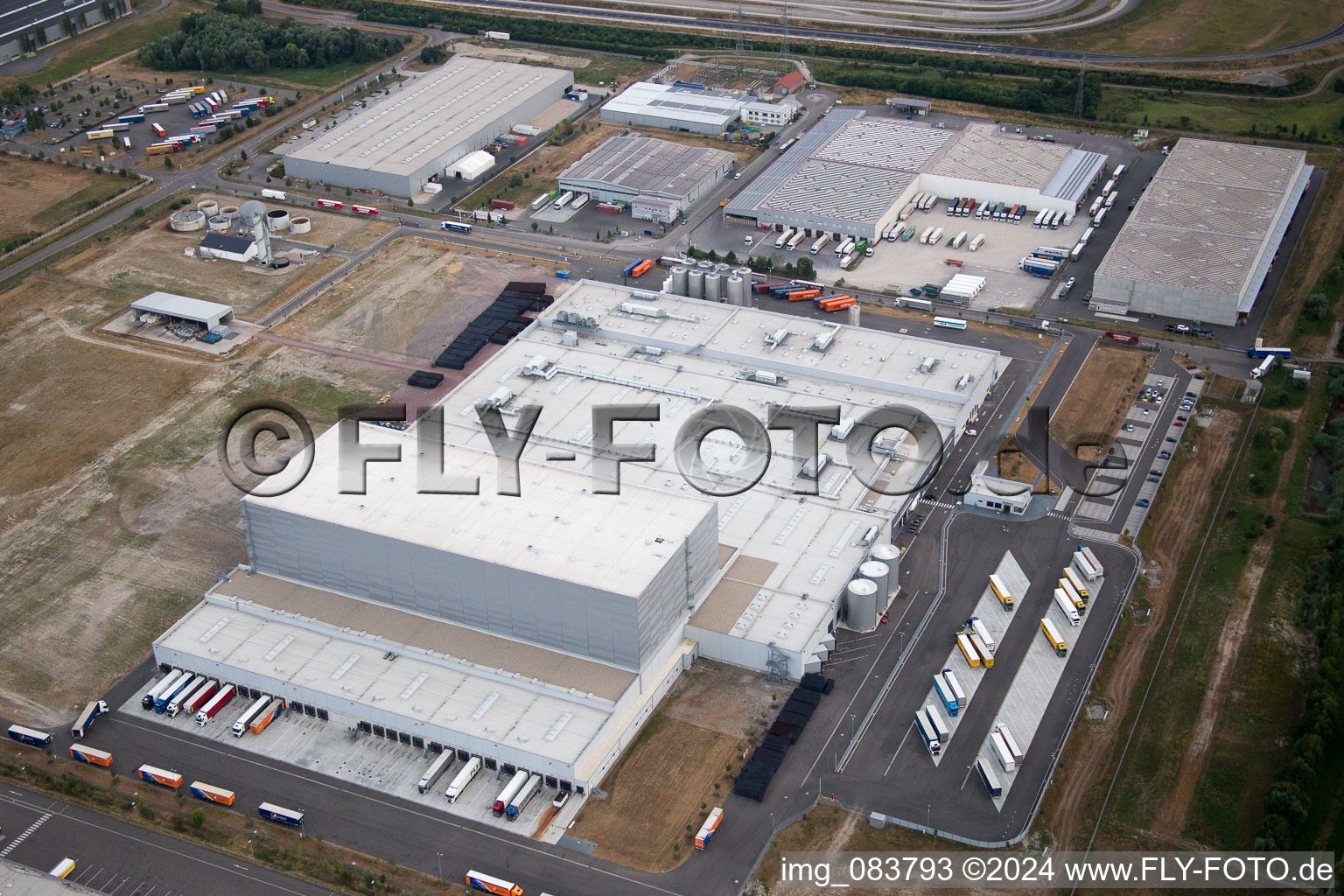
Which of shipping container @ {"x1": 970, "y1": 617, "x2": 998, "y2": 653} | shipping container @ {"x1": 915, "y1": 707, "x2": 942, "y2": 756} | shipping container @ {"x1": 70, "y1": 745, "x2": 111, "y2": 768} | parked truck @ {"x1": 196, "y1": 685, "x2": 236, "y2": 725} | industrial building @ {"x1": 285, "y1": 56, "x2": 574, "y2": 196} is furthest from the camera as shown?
industrial building @ {"x1": 285, "y1": 56, "x2": 574, "y2": 196}

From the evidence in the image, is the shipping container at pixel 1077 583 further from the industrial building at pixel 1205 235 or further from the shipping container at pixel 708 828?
the industrial building at pixel 1205 235

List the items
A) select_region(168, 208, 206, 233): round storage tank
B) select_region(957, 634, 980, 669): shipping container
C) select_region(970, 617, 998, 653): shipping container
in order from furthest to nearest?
1. select_region(168, 208, 206, 233): round storage tank
2. select_region(970, 617, 998, 653): shipping container
3. select_region(957, 634, 980, 669): shipping container

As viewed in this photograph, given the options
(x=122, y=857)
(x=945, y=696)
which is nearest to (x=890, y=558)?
(x=945, y=696)

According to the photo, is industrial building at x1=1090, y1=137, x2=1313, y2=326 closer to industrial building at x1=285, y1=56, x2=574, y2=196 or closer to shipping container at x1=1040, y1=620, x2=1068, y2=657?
shipping container at x1=1040, y1=620, x2=1068, y2=657

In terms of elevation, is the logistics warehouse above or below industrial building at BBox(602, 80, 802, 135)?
below

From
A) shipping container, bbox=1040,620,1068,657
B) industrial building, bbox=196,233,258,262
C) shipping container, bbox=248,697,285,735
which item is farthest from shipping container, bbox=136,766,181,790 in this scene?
industrial building, bbox=196,233,258,262

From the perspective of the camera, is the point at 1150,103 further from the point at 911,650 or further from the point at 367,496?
the point at 367,496
